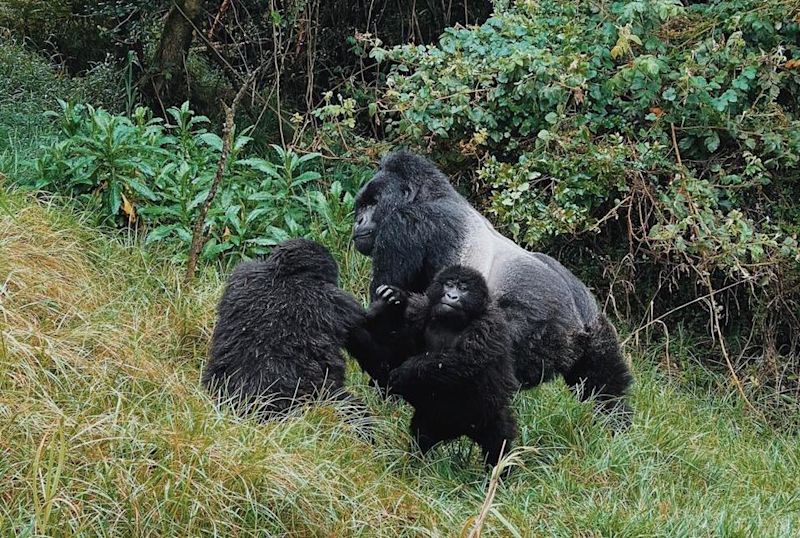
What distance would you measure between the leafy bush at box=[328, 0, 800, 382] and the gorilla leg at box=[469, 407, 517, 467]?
1951 millimetres

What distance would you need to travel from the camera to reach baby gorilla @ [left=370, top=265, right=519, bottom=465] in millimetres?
3986

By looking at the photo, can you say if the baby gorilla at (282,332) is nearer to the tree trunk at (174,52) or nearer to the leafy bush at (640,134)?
the leafy bush at (640,134)

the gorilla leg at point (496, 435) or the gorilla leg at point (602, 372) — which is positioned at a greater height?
the gorilla leg at point (602, 372)

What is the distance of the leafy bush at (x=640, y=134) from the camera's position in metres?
5.95

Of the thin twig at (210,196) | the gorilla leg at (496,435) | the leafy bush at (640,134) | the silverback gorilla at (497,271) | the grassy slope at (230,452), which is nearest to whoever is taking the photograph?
the grassy slope at (230,452)

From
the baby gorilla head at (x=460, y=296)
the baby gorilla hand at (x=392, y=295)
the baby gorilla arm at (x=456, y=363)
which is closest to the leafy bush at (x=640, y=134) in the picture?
the baby gorilla hand at (x=392, y=295)

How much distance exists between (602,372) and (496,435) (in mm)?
1032

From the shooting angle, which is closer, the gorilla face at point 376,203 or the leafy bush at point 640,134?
the gorilla face at point 376,203

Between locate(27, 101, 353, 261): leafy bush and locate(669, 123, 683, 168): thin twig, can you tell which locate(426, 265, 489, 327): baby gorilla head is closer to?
locate(27, 101, 353, 261): leafy bush

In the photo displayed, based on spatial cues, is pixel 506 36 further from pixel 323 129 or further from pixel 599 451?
pixel 599 451

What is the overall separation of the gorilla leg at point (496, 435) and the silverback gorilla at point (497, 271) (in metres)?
0.45

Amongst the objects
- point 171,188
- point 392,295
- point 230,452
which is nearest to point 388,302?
point 392,295

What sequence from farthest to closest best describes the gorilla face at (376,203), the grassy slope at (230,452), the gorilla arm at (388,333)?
1. the gorilla face at (376,203)
2. the gorilla arm at (388,333)
3. the grassy slope at (230,452)

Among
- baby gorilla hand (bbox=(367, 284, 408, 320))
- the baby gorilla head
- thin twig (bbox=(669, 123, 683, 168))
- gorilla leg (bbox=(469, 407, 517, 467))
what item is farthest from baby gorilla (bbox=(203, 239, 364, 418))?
thin twig (bbox=(669, 123, 683, 168))
